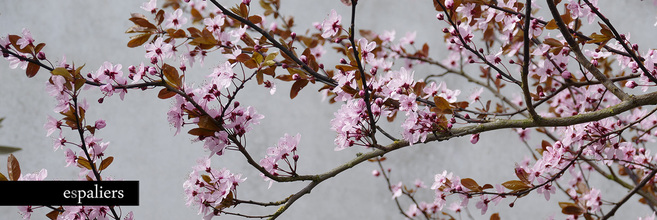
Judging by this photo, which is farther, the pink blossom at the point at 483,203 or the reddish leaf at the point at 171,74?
the pink blossom at the point at 483,203

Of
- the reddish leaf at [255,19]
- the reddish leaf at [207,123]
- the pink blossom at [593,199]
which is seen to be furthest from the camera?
the pink blossom at [593,199]

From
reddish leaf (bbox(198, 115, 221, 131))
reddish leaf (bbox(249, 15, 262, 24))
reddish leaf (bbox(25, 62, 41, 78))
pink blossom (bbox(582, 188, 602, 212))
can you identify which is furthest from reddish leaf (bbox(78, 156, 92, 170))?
pink blossom (bbox(582, 188, 602, 212))

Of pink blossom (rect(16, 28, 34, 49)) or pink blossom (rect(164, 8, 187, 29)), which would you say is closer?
pink blossom (rect(16, 28, 34, 49))

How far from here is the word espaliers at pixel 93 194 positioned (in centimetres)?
108

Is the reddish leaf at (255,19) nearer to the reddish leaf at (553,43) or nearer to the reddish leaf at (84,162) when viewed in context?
the reddish leaf at (84,162)

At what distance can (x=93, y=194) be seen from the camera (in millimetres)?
1094

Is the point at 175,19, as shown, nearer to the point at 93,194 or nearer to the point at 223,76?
the point at 223,76

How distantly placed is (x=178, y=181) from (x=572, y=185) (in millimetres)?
1615

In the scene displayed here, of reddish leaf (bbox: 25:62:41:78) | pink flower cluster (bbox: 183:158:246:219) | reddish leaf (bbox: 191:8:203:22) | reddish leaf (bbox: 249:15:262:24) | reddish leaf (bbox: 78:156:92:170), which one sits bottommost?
pink flower cluster (bbox: 183:158:246:219)

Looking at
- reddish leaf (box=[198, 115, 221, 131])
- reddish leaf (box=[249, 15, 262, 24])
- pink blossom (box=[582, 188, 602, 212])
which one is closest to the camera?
reddish leaf (box=[198, 115, 221, 131])

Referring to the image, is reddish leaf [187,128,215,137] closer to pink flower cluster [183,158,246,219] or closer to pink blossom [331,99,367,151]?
pink flower cluster [183,158,246,219]

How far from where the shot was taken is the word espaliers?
3.55ft

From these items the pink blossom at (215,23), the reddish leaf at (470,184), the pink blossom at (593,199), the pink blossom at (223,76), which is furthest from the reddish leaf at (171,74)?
the pink blossom at (593,199)

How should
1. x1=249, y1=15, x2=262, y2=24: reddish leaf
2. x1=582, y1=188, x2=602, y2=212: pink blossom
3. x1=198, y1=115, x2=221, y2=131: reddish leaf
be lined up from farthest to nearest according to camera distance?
x1=582, y1=188, x2=602, y2=212: pink blossom
x1=249, y1=15, x2=262, y2=24: reddish leaf
x1=198, y1=115, x2=221, y2=131: reddish leaf
